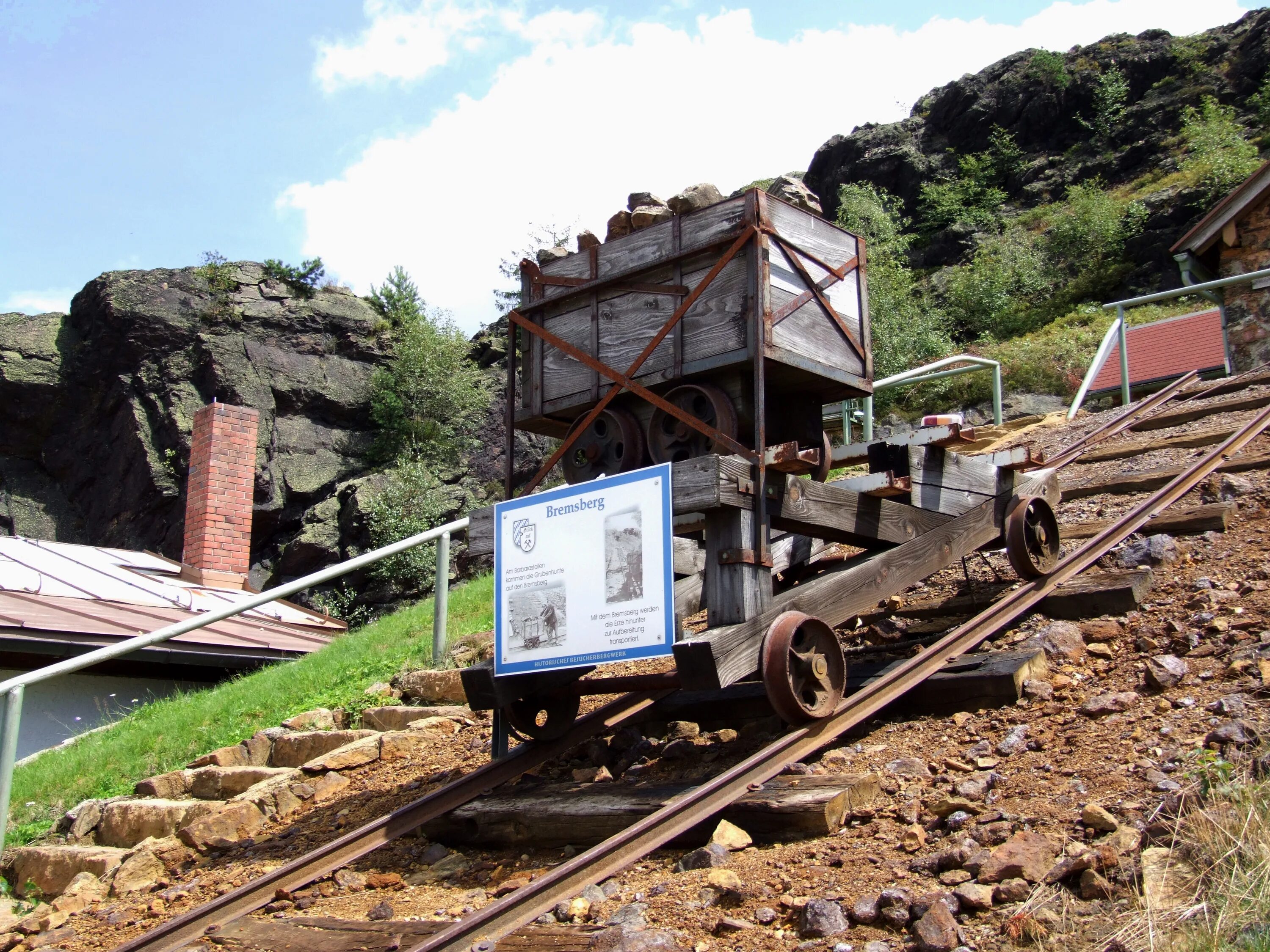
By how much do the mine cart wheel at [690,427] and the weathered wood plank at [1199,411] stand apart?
5.26 m

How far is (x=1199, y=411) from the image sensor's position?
8297mm

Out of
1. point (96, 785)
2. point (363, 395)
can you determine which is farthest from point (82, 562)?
point (363, 395)

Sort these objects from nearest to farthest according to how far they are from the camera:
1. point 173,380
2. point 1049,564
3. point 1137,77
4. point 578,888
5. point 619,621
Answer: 1. point 578,888
2. point 619,621
3. point 1049,564
4. point 173,380
5. point 1137,77

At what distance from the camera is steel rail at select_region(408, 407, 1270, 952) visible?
3.11 metres

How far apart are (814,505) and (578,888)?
193 centimetres

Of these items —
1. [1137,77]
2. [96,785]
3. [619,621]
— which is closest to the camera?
[619,621]

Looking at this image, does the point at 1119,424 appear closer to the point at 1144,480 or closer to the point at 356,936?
the point at 1144,480

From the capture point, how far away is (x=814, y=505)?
4.50 m

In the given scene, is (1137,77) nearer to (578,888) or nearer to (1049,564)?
(1049,564)

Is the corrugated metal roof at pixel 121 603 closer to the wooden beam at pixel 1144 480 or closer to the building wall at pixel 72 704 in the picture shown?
the building wall at pixel 72 704

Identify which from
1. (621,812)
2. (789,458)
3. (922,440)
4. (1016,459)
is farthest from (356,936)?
(1016,459)

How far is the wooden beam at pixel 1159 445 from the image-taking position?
24.2 feet

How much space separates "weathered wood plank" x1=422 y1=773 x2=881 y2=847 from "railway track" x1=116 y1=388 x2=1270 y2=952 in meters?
0.08

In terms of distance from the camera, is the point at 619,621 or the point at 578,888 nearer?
the point at 578,888
